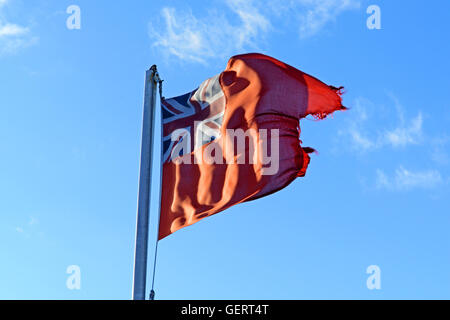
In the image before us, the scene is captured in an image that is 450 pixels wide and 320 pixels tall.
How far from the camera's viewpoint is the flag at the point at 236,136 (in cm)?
1537

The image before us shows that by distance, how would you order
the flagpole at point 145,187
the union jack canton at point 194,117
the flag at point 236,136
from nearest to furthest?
the flagpole at point 145,187 → the flag at point 236,136 → the union jack canton at point 194,117

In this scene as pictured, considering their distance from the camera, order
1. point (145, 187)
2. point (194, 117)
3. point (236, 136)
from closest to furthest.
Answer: point (145, 187) → point (236, 136) → point (194, 117)

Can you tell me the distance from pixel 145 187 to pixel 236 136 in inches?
75.1

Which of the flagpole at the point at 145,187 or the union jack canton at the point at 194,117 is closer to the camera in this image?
the flagpole at the point at 145,187

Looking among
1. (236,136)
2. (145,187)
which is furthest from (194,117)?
(145,187)

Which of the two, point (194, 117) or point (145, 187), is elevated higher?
point (194, 117)

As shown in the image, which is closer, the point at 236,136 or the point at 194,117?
the point at 236,136

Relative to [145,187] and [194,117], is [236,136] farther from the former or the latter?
[145,187]

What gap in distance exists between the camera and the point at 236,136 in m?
16.1

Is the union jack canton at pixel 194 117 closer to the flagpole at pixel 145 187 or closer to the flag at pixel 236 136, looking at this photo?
the flag at pixel 236 136

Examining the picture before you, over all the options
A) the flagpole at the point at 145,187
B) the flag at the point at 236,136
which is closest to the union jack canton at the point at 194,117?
the flag at the point at 236,136

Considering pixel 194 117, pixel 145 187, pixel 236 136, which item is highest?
pixel 194 117

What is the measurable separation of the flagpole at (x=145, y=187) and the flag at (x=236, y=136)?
18.3 inches
